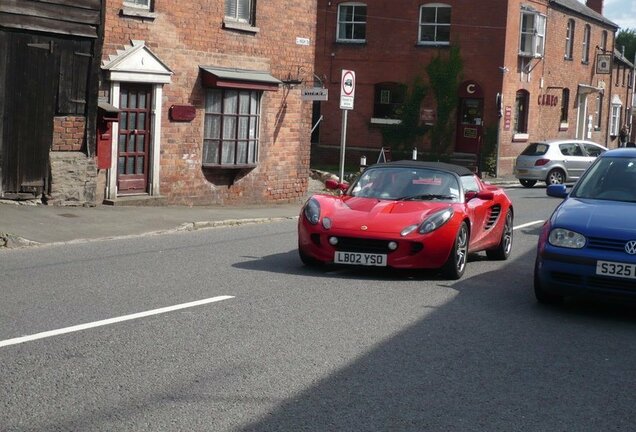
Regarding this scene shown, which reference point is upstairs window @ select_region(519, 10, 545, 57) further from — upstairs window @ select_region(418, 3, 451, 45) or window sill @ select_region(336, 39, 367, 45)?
window sill @ select_region(336, 39, 367, 45)

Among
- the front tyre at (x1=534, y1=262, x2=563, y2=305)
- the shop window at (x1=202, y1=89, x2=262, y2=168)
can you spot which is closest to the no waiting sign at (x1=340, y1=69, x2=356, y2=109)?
the shop window at (x1=202, y1=89, x2=262, y2=168)

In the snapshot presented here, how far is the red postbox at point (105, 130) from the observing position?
19.0 meters

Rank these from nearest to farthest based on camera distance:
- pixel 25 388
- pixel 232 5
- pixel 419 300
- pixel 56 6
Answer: pixel 25 388 → pixel 419 300 → pixel 56 6 → pixel 232 5

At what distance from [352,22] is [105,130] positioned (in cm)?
2463

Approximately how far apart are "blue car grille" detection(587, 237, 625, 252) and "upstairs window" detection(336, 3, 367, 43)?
3349 centimetres

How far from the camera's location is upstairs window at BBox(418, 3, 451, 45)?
40562 mm

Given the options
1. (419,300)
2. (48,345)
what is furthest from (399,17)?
(48,345)

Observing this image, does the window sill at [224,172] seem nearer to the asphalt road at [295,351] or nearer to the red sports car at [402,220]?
the red sports car at [402,220]

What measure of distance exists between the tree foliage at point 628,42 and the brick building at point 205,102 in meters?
76.4

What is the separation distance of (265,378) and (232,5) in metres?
17.1

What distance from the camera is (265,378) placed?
6785 millimetres

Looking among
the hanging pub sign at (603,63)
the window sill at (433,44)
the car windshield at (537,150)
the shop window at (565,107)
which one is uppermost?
the hanging pub sign at (603,63)

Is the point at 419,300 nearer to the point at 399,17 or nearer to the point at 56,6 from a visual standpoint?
the point at 56,6

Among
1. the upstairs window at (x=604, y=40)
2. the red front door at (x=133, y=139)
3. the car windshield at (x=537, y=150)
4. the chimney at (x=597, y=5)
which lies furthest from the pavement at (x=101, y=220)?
the chimney at (x=597, y=5)
